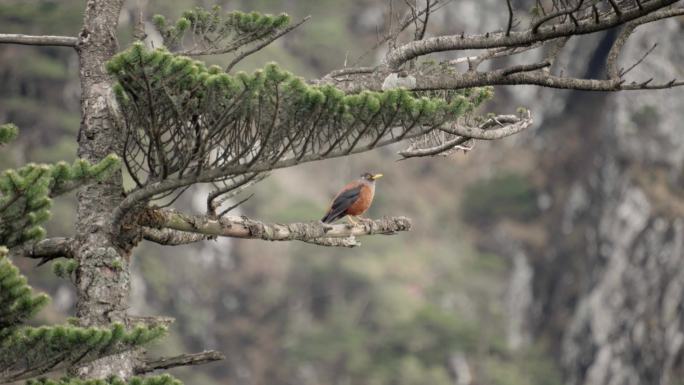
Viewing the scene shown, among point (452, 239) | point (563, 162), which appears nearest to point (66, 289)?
point (452, 239)

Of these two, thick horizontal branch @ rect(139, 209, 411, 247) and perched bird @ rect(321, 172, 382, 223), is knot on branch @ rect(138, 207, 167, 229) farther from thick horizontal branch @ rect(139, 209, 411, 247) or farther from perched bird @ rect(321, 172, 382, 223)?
perched bird @ rect(321, 172, 382, 223)

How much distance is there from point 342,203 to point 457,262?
3399cm

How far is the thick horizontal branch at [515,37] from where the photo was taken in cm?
619

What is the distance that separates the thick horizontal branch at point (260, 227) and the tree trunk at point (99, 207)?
310 millimetres

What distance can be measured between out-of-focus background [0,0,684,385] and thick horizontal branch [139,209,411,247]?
25.4 m

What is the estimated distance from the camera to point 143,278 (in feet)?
127

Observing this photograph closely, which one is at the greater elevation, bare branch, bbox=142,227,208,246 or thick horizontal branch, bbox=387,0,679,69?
thick horizontal branch, bbox=387,0,679,69

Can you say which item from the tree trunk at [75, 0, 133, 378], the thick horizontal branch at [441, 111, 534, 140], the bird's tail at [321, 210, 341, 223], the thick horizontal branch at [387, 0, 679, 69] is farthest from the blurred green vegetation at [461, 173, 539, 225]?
the tree trunk at [75, 0, 133, 378]

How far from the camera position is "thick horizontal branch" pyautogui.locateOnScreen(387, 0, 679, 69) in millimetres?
6195

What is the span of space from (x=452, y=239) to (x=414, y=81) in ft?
132

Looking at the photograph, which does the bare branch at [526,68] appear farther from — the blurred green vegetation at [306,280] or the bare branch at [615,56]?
the blurred green vegetation at [306,280]

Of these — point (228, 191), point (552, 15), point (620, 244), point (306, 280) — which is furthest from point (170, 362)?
point (306, 280)

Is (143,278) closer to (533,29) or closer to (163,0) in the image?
(163,0)

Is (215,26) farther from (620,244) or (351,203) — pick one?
(620,244)
